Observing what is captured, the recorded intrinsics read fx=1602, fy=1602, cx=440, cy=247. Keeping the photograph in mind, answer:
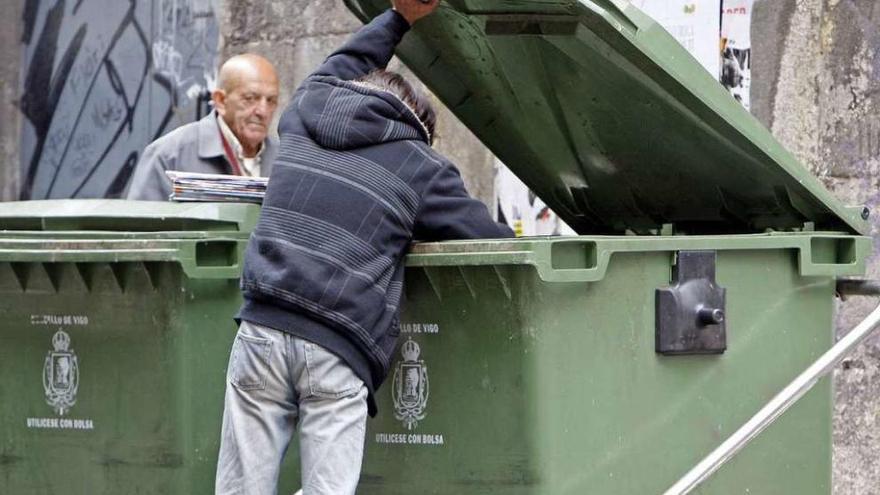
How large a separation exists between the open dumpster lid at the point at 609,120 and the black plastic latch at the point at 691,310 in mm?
385

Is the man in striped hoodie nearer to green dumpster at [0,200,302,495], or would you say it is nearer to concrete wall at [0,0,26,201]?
green dumpster at [0,200,302,495]

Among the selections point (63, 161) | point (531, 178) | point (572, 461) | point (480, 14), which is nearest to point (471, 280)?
point (572, 461)

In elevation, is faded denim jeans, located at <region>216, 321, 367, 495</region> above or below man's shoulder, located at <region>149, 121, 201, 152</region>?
below

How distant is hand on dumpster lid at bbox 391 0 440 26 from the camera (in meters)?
4.26

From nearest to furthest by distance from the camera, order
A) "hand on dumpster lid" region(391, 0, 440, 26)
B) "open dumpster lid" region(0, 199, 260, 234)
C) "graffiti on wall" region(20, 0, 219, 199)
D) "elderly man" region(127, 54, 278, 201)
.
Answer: "hand on dumpster lid" region(391, 0, 440, 26) < "open dumpster lid" region(0, 199, 260, 234) < "elderly man" region(127, 54, 278, 201) < "graffiti on wall" region(20, 0, 219, 199)

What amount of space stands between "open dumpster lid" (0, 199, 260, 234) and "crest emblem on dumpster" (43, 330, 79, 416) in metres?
0.34

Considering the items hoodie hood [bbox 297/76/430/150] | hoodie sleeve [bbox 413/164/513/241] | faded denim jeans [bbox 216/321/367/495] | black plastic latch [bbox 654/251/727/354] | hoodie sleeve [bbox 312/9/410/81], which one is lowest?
faded denim jeans [bbox 216/321/367/495]

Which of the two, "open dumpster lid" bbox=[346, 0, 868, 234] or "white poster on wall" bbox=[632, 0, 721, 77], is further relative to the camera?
"white poster on wall" bbox=[632, 0, 721, 77]

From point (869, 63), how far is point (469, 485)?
3015 millimetres

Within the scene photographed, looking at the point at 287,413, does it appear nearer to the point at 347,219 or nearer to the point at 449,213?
the point at 347,219

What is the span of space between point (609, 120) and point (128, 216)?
1422mm

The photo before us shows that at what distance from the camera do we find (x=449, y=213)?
4012 mm

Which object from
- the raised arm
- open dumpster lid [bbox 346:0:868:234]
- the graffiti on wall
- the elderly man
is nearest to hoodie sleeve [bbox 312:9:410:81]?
the raised arm

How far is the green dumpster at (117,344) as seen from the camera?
4297 millimetres
